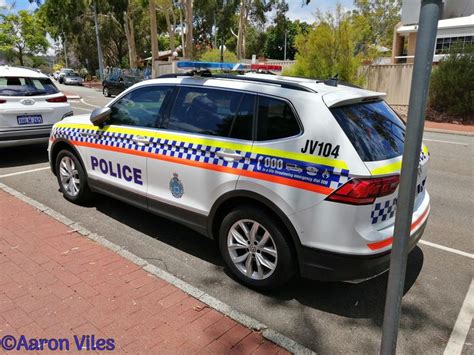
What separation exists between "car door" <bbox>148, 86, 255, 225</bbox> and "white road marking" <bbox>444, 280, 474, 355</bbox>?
1949 millimetres

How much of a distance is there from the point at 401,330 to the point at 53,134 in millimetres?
4702

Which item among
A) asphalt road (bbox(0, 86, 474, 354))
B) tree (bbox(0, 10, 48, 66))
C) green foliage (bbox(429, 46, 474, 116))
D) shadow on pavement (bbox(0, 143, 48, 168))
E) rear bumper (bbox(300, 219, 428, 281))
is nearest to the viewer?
rear bumper (bbox(300, 219, 428, 281))

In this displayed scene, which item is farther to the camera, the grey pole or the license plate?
the license plate

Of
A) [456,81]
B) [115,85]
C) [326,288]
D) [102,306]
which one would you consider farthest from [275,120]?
[115,85]

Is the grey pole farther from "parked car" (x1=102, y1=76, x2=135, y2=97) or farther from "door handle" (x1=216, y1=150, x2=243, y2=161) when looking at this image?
"parked car" (x1=102, y1=76, x2=135, y2=97)

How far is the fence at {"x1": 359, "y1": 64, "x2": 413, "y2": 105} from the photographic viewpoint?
18438 mm

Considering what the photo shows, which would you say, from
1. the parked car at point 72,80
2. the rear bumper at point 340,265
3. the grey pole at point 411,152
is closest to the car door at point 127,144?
the rear bumper at point 340,265

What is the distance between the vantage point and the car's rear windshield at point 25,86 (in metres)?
7.21

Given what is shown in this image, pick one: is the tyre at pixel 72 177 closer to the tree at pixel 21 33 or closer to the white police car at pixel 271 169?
the white police car at pixel 271 169

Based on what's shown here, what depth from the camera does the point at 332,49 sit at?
57.8 ft

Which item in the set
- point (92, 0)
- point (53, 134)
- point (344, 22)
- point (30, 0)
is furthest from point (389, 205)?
point (30, 0)

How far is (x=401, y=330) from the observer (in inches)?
118

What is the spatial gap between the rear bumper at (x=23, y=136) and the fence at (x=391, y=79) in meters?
15.3

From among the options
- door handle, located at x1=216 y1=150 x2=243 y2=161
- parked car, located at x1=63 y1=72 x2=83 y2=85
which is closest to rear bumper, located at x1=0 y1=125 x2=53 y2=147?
door handle, located at x1=216 y1=150 x2=243 y2=161
